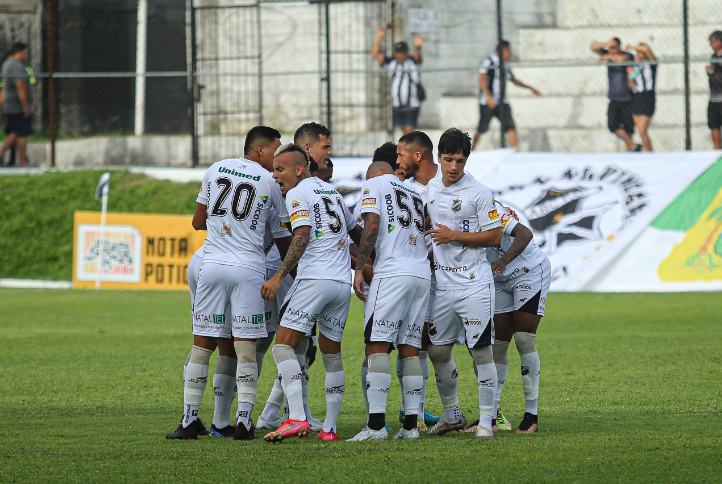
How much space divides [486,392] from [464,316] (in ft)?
1.83

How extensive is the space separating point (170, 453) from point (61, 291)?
47.5ft

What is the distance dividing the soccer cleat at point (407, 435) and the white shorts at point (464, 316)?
2.19ft

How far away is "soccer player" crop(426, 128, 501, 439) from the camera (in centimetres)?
833

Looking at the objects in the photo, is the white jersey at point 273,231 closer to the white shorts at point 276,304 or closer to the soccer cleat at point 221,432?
the white shorts at point 276,304

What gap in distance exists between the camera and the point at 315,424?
9.20m

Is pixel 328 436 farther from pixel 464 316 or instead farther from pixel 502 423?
pixel 502 423

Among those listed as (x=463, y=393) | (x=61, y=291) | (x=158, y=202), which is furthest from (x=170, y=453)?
(x=158, y=202)

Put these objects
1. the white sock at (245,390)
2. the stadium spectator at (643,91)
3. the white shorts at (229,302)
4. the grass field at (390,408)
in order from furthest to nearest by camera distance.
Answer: the stadium spectator at (643,91), the white shorts at (229,302), the white sock at (245,390), the grass field at (390,408)

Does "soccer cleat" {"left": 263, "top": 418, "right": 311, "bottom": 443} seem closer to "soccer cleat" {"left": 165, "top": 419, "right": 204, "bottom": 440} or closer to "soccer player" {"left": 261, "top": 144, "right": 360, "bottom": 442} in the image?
"soccer player" {"left": 261, "top": 144, "right": 360, "bottom": 442}

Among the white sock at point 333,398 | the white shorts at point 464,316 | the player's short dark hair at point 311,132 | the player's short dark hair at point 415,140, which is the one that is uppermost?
the player's short dark hair at point 311,132

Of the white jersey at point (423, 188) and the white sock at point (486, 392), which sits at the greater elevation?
the white jersey at point (423, 188)

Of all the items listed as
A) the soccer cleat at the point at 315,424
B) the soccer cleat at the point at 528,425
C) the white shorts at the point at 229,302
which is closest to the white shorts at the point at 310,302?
the white shorts at the point at 229,302

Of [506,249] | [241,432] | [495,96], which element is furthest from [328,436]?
[495,96]

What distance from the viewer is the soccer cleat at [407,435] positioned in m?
8.36
